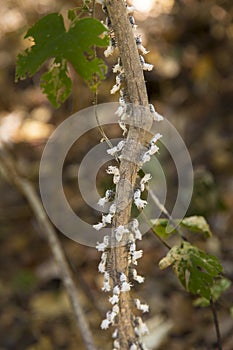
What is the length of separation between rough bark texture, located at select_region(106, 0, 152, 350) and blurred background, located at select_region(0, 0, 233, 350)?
2.26 feet

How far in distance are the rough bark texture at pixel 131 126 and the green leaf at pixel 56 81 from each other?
135mm

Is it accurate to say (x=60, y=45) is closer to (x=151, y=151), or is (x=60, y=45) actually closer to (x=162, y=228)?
(x=151, y=151)

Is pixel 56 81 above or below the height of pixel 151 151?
above

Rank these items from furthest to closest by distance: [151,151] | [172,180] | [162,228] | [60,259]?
1. [172,180]
2. [60,259]
3. [162,228]
4. [151,151]

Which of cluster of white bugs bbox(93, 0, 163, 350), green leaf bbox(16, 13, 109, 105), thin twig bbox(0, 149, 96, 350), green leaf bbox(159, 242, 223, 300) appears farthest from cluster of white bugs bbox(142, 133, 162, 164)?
thin twig bbox(0, 149, 96, 350)

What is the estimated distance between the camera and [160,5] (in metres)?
2.35

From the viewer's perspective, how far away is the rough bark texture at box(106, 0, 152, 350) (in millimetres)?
715

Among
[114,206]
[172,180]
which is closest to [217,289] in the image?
[114,206]

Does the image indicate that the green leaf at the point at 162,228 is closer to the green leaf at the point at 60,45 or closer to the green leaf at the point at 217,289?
the green leaf at the point at 217,289

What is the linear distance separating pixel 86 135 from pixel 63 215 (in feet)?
1.13

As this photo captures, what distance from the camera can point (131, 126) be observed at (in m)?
0.76

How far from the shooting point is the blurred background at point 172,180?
5.31 ft

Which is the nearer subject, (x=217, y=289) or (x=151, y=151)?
(x=151, y=151)

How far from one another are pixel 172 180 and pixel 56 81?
126 cm
